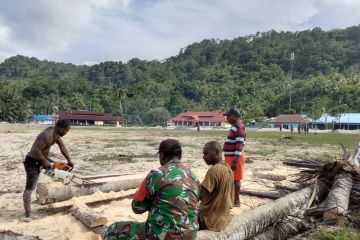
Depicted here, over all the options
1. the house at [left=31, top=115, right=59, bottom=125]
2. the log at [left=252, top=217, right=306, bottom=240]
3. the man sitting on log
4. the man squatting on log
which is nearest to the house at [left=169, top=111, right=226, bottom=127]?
the house at [left=31, top=115, right=59, bottom=125]

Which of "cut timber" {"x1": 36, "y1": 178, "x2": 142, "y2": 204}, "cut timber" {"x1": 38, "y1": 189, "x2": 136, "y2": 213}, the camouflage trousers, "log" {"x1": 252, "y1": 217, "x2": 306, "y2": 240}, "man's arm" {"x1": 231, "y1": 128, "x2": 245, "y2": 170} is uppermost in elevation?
"man's arm" {"x1": 231, "y1": 128, "x2": 245, "y2": 170}

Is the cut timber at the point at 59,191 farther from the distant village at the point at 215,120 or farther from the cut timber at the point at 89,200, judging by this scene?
the distant village at the point at 215,120

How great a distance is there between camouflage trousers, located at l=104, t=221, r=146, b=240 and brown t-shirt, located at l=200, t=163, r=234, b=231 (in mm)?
1221

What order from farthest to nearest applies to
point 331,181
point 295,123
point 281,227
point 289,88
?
point 289,88 < point 295,123 < point 331,181 < point 281,227

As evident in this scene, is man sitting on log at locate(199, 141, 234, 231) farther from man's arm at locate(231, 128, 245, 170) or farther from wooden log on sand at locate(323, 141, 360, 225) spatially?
wooden log on sand at locate(323, 141, 360, 225)

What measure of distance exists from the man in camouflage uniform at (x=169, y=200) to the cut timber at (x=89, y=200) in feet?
12.3

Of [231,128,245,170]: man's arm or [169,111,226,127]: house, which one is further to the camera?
[169,111,226,127]: house

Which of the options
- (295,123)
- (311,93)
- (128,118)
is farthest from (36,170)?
(128,118)

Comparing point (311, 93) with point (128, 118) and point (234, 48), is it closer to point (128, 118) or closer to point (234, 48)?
point (128, 118)

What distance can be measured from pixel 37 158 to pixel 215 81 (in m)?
139

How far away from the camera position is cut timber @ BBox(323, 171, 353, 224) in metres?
6.93

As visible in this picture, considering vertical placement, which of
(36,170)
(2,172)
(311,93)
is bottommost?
(2,172)

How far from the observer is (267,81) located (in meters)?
134

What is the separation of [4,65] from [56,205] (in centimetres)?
19533
